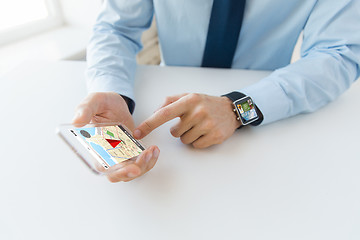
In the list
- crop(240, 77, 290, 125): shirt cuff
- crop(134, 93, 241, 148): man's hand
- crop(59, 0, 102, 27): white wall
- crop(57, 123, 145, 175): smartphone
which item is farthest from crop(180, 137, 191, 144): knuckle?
crop(59, 0, 102, 27): white wall

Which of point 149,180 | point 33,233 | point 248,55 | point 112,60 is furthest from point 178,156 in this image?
point 248,55

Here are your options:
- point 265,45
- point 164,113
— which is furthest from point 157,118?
point 265,45

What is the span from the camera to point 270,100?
2.07 ft

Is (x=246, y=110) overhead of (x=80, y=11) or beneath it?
beneath

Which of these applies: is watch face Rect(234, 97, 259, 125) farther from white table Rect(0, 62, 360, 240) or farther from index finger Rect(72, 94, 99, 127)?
index finger Rect(72, 94, 99, 127)

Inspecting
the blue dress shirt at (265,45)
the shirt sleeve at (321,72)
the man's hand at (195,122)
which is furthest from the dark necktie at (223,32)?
the man's hand at (195,122)

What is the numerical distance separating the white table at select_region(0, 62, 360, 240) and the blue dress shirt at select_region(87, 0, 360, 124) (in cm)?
7

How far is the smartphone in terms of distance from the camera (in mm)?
407

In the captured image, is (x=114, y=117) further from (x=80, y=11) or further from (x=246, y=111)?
(x=80, y=11)

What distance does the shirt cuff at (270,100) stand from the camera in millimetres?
617

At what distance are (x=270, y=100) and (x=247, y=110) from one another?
0.07m

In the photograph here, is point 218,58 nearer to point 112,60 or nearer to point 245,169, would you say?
Result: point 112,60

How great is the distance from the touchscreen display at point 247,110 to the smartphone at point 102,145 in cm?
27

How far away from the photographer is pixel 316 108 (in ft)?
2.22
